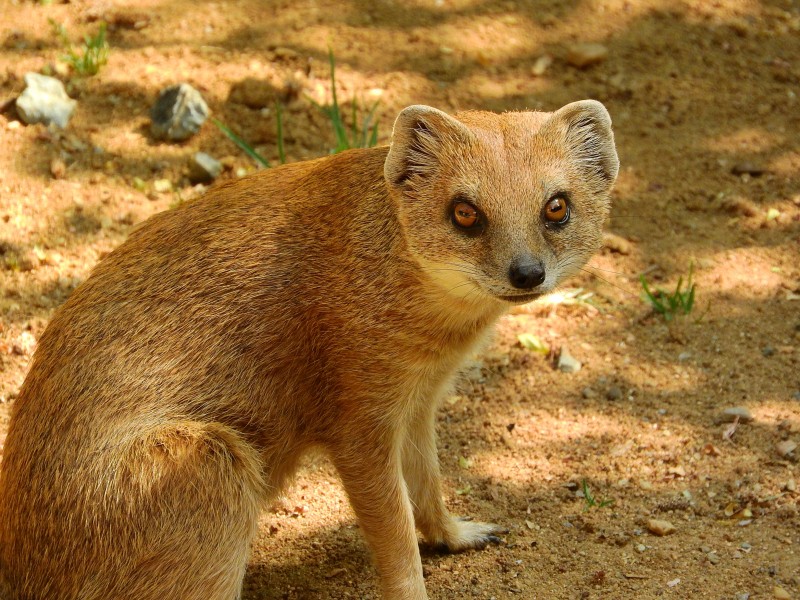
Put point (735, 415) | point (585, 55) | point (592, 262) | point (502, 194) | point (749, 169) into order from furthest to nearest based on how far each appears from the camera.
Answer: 1. point (585, 55)
2. point (749, 169)
3. point (592, 262)
4. point (735, 415)
5. point (502, 194)

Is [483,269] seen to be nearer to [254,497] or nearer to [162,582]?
[254,497]

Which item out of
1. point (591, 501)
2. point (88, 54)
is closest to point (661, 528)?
point (591, 501)

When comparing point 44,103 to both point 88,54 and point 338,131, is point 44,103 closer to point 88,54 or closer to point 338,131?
point 88,54

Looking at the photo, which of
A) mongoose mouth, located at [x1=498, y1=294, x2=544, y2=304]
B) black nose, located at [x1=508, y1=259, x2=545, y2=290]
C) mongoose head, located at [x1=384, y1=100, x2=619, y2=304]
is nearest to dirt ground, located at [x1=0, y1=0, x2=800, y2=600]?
mongoose head, located at [x1=384, y1=100, x2=619, y2=304]

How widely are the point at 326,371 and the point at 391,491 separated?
599 millimetres

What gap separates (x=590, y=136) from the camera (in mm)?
4223

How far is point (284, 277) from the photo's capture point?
432 centimetres

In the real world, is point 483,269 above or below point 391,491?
above

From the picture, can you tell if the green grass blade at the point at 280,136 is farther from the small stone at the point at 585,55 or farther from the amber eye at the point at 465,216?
the amber eye at the point at 465,216

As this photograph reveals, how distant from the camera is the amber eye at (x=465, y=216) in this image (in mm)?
3947

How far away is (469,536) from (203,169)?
3175 mm

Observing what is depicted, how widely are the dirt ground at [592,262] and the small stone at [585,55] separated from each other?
57mm

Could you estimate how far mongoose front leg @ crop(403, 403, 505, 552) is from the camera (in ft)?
16.2

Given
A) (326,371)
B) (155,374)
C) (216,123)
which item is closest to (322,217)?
(326,371)
